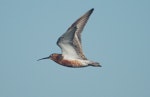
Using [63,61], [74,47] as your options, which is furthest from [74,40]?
[63,61]

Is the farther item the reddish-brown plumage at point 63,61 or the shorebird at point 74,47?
the reddish-brown plumage at point 63,61

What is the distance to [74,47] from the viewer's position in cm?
2577

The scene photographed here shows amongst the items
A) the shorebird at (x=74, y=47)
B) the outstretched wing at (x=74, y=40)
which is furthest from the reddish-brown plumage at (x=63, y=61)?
the outstretched wing at (x=74, y=40)

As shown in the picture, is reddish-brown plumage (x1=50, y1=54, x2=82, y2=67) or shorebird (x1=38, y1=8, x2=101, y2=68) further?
reddish-brown plumage (x1=50, y1=54, x2=82, y2=67)

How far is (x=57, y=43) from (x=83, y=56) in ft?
5.11

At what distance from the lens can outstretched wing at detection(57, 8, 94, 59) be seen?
25250 mm

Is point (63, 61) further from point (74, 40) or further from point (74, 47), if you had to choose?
point (74, 40)

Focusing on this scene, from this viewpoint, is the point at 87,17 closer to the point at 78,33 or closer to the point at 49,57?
the point at 78,33

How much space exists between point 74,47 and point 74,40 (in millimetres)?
404

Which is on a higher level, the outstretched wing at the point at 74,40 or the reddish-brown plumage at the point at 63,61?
the outstretched wing at the point at 74,40

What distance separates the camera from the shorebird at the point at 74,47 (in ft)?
83.0

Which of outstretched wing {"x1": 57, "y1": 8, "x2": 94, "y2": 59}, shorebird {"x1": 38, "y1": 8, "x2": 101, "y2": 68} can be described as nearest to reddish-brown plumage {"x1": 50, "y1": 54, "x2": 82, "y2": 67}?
shorebird {"x1": 38, "y1": 8, "x2": 101, "y2": 68}

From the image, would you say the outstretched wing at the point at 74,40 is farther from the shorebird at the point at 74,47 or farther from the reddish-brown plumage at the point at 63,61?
the reddish-brown plumage at the point at 63,61

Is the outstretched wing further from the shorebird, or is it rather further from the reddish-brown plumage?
the reddish-brown plumage
